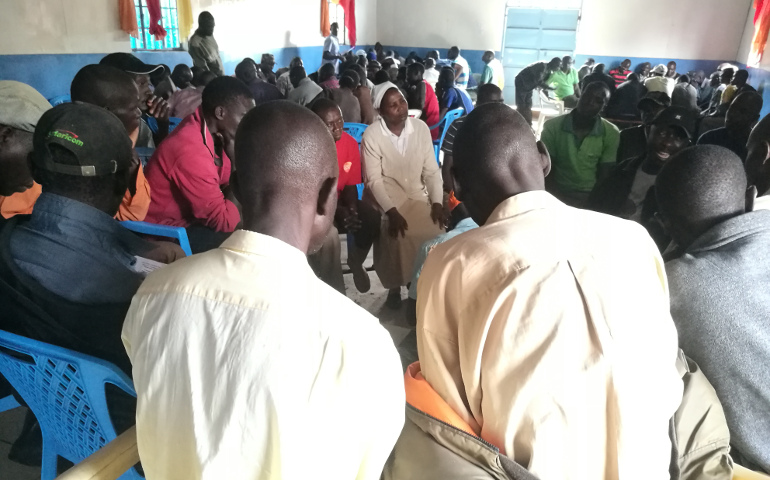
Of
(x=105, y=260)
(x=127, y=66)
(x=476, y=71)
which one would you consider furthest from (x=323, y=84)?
(x=476, y=71)

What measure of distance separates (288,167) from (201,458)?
1.71 feet

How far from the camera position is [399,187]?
3020 millimetres

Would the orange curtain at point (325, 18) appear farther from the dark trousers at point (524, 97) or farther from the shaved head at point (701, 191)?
the shaved head at point (701, 191)

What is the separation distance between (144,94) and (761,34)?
10.7 m

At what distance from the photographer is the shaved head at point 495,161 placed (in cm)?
123

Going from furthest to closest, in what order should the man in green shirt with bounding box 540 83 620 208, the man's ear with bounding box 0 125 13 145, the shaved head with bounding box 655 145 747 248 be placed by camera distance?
the man in green shirt with bounding box 540 83 620 208
the man's ear with bounding box 0 125 13 145
the shaved head with bounding box 655 145 747 248

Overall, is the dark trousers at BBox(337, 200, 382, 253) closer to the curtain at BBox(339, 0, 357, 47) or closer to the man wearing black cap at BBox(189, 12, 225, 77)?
the man wearing black cap at BBox(189, 12, 225, 77)

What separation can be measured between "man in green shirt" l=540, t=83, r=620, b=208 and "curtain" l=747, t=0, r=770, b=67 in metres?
7.87

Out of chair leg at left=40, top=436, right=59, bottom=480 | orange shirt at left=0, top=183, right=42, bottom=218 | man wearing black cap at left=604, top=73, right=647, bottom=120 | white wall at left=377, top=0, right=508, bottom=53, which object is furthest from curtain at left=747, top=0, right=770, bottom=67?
chair leg at left=40, top=436, right=59, bottom=480

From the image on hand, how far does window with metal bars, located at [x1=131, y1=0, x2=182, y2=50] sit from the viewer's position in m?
6.55

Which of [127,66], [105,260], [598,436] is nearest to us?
[598,436]

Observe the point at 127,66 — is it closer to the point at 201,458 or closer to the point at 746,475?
the point at 201,458

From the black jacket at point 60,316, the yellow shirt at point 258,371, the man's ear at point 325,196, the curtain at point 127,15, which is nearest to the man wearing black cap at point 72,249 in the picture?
the black jacket at point 60,316

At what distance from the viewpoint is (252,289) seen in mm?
796
